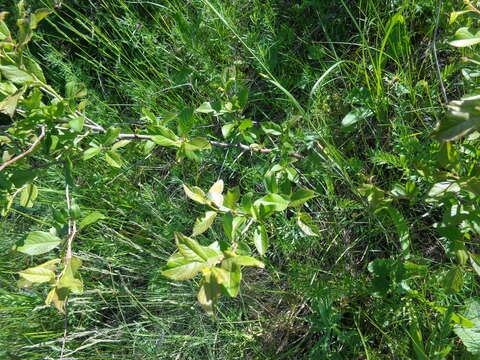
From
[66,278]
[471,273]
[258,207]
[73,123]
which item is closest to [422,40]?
[471,273]

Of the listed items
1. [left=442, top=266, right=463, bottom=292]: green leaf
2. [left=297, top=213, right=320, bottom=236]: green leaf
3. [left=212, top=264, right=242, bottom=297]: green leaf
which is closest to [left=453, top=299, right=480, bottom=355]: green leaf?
[left=442, top=266, right=463, bottom=292]: green leaf

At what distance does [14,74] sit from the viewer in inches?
36.8

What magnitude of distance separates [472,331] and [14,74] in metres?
1.33

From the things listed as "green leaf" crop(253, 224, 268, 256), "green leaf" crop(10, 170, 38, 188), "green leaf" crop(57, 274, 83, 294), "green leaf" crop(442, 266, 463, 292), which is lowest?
"green leaf" crop(442, 266, 463, 292)

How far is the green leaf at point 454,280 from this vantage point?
3.34 feet

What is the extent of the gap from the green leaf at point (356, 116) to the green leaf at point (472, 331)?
61 cm

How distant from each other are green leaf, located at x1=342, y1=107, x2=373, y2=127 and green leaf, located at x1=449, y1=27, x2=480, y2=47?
487 mm

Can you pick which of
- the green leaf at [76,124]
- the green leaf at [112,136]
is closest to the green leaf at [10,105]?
the green leaf at [76,124]

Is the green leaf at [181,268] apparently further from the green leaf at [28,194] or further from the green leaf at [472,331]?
the green leaf at [472,331]

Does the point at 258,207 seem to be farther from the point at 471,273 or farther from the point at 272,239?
the point at 471,273

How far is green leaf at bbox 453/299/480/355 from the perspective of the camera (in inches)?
45.7

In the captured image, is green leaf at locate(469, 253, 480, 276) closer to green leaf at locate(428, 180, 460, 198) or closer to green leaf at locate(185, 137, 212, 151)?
green leaf at locate(428, 180, 460, 198)

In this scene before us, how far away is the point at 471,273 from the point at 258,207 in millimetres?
684

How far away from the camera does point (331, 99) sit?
150cm
